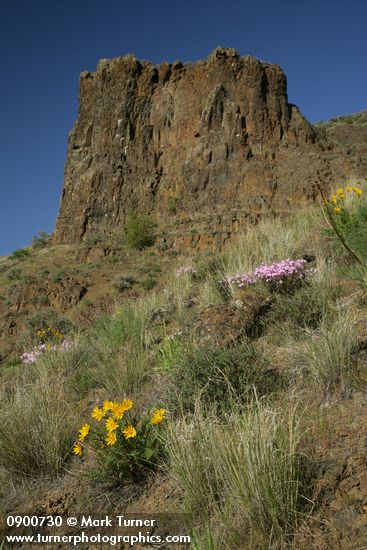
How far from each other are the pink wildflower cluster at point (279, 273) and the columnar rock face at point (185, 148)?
19388mm

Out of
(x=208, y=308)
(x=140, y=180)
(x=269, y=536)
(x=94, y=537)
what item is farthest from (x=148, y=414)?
(x=140, y=180)

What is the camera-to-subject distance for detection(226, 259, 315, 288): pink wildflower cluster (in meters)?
5.09

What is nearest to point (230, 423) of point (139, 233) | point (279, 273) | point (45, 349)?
point (279, 273)

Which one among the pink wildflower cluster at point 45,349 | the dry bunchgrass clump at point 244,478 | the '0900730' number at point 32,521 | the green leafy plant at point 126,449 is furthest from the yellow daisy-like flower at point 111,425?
the pink wildflower cluster at point 45,349

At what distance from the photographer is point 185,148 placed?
30.0 m

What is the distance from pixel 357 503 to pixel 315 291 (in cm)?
256

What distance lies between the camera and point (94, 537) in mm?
2424

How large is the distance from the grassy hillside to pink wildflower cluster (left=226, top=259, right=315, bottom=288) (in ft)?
0.05

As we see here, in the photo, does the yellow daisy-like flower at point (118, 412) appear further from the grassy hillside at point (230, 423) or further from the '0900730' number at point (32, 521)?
the '0900730' number at point (32, 521)

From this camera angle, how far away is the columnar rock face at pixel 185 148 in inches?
1058

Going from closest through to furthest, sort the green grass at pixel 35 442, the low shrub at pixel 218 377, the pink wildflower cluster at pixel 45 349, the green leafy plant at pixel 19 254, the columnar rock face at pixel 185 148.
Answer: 1. the low shrub at pixel 218 377
2. the green grass at pixel 35 442
3. the pink wildflower cluster at pixel 45 349
4. the columnar rock face at pixel 185 148
5. the green leafy plant at pixel 19 254

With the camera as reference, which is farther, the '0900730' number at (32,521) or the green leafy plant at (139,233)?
the green leafy plant at (139,233)

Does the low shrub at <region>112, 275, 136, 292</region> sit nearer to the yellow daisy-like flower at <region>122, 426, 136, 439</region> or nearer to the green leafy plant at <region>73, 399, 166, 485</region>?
the green leafy plant at <region>73, 399, 166, 485</region>

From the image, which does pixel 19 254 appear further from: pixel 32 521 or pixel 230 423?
pixel 230 423
